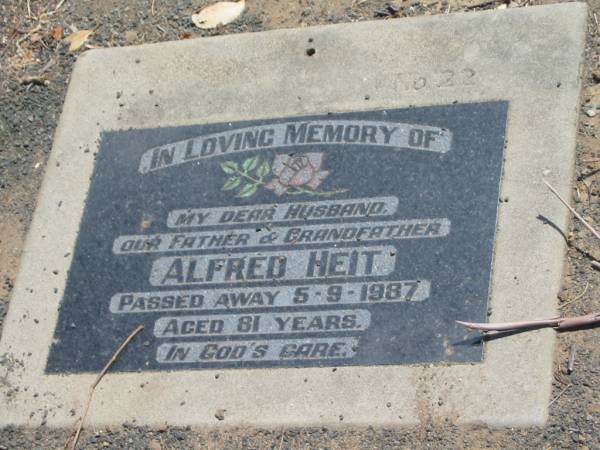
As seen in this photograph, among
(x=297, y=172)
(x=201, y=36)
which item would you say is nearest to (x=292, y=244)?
(x=297, y=172)

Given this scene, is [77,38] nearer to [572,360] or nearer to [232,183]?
[232,183]

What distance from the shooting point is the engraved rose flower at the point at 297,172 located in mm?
5625

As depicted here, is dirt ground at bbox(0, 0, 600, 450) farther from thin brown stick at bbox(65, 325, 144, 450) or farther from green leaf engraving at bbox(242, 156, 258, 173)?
green leaf engraving at bbox(242, 156, 258, 173)

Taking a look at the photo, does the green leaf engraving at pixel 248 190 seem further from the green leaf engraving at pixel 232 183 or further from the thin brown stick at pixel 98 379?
the thin brown stick at pixel 98 379

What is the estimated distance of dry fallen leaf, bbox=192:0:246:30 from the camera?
648 cm

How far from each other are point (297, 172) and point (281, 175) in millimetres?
78

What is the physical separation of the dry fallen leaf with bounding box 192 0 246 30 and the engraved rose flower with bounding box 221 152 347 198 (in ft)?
3.28

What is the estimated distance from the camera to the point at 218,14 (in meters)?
6.51

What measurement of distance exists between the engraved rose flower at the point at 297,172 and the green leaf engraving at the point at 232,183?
144 millimetres

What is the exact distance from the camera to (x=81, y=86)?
20.9ft

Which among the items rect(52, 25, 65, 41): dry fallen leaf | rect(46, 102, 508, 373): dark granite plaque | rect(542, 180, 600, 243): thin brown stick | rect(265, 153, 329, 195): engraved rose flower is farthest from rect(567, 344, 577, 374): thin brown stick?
rect(52, 25, 65, 41): dry fallen leaf

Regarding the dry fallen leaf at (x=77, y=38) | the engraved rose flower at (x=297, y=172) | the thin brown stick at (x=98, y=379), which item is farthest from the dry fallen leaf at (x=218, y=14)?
the thin brown stick at (x=98, y=379)

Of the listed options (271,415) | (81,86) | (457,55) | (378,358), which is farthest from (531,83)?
(81,86)

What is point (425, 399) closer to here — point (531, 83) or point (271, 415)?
point (271, 415)
